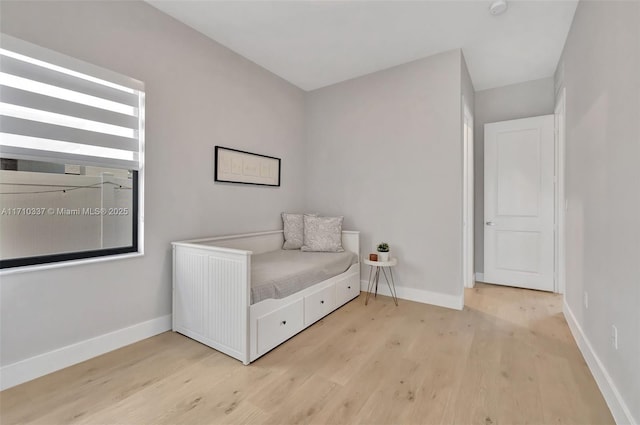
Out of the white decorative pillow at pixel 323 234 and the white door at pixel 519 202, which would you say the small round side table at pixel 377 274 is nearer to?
the white decorative pillow at pixel 323 234

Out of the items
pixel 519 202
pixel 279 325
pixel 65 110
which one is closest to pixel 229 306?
pixel 279 325

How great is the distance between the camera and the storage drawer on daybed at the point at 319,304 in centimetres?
246

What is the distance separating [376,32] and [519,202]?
271 centimetres

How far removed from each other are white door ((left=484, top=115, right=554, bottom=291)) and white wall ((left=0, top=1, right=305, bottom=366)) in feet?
9.51

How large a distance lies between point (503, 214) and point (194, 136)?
149 inches

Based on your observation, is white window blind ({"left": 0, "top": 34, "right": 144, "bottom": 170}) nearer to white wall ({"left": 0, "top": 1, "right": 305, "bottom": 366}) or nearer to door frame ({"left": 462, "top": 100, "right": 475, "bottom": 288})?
white wall ({"left": 0, "top": 1, "right": 305, "bottom": 366})

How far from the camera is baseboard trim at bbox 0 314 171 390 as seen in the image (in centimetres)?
165

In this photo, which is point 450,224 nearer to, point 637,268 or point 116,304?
point 637,268

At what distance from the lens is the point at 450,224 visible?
2.94 meters

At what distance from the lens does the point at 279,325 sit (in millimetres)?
2143

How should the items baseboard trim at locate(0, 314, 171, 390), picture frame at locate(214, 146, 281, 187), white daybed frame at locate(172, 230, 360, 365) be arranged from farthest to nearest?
picture frame at locate(214, 146, 281, 187) < white daybed frame at locate(172, 230, 360, 365) < baseboard trim at locate(0, 314, 171, 390)

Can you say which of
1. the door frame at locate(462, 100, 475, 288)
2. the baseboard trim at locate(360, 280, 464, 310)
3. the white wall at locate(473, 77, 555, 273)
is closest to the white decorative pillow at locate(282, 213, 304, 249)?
the baseboard trim at locate(360, 280, 464, 310)

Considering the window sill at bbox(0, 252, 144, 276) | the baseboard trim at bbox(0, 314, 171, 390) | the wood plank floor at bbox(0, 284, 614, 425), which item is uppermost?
the window sill at bbox(0, 252, 144, 276)

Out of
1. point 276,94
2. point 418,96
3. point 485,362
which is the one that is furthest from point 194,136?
point 485,362
